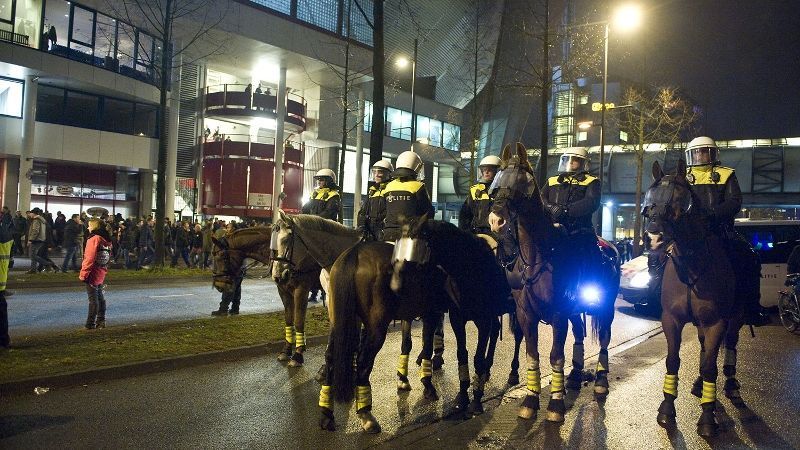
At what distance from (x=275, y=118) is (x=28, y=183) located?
1349 cm

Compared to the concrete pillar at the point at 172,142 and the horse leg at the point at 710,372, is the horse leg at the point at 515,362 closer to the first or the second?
the horse leg at the point at 710,372

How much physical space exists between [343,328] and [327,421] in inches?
37.8

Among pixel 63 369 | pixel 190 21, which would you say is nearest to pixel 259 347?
pixel 63 369

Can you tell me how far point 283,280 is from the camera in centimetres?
818

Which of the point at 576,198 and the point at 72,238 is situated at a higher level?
the point at 576,198

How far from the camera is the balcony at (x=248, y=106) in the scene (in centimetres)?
3416

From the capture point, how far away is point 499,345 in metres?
11.1

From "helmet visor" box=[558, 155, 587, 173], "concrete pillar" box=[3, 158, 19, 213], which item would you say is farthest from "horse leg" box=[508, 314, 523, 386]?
"concrete pillar" box=[3, 158, 19, 213]

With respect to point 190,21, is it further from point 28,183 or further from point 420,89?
point 420,89

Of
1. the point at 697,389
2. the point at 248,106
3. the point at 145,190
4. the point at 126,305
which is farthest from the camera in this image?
the point at 248,106

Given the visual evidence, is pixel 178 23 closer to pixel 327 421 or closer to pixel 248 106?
pixel 248 106

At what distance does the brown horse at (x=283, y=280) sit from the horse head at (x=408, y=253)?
8.76 ft

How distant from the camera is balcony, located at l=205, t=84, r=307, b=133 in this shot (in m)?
34.2

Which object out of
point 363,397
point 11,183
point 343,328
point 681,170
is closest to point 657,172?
point 681,170
